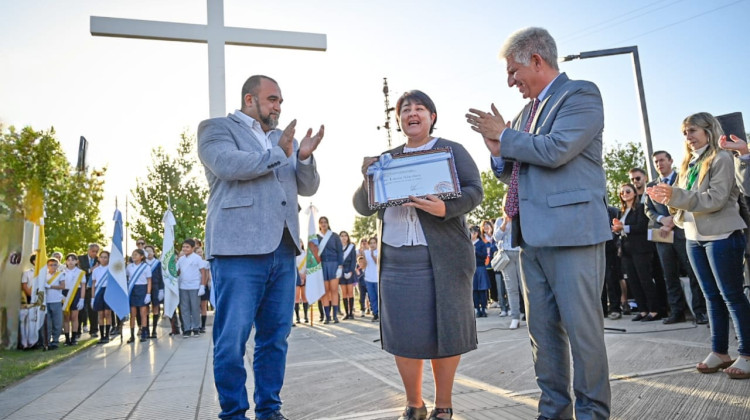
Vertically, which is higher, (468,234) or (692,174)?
(692,174)

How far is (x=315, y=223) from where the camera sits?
11.9m

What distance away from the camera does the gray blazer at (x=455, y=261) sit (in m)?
3.05

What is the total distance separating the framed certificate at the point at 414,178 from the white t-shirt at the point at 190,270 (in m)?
9.42

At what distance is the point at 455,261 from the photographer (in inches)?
124

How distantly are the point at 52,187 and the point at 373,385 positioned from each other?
2078cm

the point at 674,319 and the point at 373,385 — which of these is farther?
the point at 674,319

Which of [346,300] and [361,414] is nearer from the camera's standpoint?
[361,414]

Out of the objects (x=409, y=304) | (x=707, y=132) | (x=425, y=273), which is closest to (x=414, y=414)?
(x=409, y=304)

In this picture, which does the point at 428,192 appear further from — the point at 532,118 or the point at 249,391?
the point at 249,391

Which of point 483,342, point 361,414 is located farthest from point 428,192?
point 483,342

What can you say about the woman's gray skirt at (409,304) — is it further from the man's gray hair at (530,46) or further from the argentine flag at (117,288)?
the argentine flag at (117,288)

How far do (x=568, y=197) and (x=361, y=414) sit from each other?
6.58 feet

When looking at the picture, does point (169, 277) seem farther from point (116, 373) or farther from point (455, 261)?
point (455, 261)

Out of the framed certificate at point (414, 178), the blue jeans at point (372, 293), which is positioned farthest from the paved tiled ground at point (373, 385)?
the blue jeans at point (372, 293)
